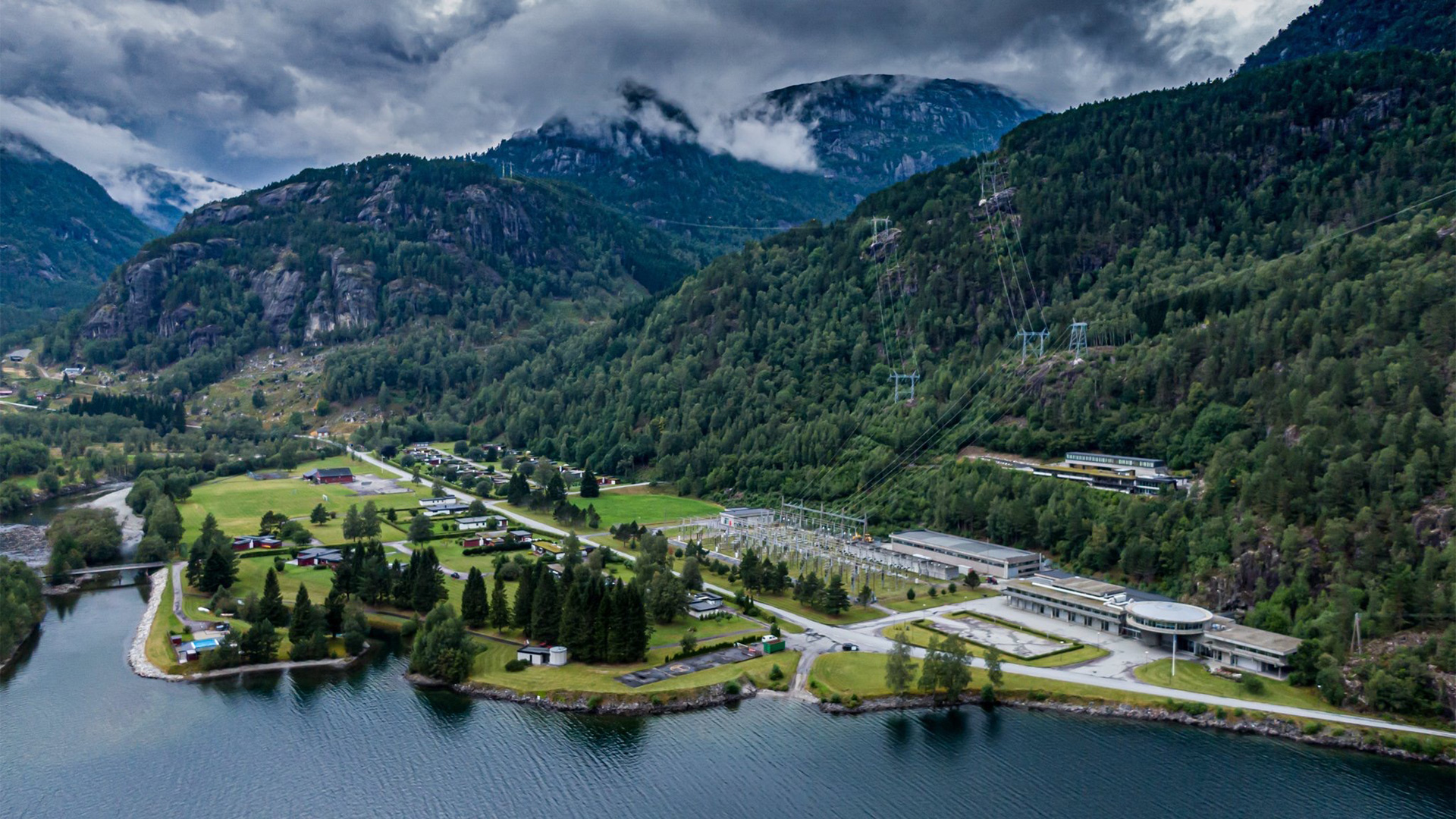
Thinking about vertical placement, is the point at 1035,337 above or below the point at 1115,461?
above

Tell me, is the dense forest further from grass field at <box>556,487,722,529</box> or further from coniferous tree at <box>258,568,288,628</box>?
grass field at <box>556,487,722,529</box>

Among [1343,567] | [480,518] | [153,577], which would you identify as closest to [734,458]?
[480,518]

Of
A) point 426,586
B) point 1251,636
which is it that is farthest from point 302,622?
point 1251,636

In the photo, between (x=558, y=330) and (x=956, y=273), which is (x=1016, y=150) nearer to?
(x=956, y=273)

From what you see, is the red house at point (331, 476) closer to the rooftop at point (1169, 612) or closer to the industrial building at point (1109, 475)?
the industrial building at point (1109, 475)

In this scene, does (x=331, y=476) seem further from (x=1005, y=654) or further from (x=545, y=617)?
(x=1005, y=654)

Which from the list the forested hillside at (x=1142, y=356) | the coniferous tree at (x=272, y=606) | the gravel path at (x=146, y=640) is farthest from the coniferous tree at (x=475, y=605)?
the forested hillside at (x=1142, y=356)

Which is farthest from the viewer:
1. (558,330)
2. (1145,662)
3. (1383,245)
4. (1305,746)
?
(558,330)
